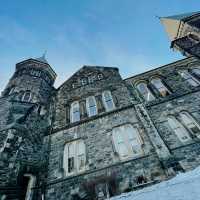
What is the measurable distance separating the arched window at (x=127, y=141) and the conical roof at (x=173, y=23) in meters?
17.2

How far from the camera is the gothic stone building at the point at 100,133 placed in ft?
28.5

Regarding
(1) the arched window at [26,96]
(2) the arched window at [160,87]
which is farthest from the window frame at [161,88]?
(1) the arched window at [26,96]

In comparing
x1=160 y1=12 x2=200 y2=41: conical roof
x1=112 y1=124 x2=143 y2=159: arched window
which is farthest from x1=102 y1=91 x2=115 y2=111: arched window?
x1=160 y1=12 x2=200 y2=41: conical roof

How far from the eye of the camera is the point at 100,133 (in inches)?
432

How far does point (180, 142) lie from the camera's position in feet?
30.7

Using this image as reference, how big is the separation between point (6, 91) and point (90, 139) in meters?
8.83

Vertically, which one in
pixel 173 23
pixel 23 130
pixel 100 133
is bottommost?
pixel 100 133

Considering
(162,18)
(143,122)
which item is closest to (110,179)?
(143,122)

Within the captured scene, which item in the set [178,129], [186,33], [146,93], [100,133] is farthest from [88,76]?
[186,33]

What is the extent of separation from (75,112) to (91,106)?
1.07 meters

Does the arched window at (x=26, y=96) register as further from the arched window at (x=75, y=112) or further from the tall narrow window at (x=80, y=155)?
the tall narrow window at (x=80, y=155)

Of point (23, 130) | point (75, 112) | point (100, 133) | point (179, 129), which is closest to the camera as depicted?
point (179, 129)

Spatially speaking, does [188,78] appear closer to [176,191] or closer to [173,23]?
[176,191]

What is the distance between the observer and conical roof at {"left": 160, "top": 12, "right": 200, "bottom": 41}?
2384 cm
